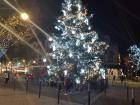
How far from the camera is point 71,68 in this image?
37812 mm

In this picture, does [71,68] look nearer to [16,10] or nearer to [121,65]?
[16,10]

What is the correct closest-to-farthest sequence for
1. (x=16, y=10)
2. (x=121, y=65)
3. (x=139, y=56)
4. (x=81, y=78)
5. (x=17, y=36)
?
(x=16, y=10) < (x=17, y=36) < (x=81, y=78) < (x=139, y=56) < (x=121, y=65)

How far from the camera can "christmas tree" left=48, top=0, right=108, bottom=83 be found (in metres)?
38.0

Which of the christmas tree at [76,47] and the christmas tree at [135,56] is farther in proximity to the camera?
the christmas tree at [135,56]

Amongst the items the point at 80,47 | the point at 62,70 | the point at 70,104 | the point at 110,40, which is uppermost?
the point at 110,40

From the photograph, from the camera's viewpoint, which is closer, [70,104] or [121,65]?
[70,104]

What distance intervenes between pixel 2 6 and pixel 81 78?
12382mm

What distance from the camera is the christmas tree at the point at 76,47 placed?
125 ft

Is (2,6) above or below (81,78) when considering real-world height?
A: above

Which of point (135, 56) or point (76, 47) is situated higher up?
point (135, 56)

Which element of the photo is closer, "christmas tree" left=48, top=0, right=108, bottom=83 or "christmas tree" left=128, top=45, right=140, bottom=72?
"christmas tree" left=48, top=0, right=108, bottom=83

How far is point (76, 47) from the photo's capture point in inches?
1501

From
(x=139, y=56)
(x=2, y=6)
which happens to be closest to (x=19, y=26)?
(x=2, y=6)

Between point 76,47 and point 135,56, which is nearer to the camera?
point 76,47
